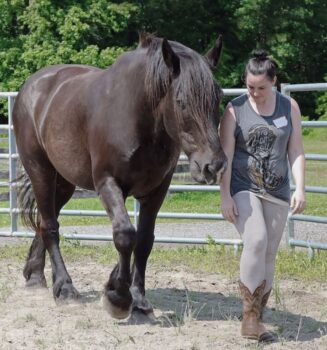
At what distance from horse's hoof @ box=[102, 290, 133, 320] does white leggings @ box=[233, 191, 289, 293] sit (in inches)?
34.4

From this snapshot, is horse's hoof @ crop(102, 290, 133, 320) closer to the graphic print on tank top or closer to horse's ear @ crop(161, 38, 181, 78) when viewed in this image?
the graphic print on tank top

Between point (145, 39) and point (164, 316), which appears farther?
point (164, 316)

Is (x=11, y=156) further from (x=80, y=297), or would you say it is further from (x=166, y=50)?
(x=166, y=50)

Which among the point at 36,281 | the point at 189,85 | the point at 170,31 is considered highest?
the point at 189,85

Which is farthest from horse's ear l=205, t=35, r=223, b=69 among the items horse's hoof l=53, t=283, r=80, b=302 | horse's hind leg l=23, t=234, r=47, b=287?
horse's hind leg l=23, t=234, r=47, b=287

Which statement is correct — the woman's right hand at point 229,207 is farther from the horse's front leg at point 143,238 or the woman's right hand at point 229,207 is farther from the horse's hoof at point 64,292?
the horse's hoof at point 64,292

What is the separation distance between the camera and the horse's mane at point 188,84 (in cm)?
493

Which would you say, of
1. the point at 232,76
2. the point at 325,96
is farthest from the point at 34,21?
the point at 325,96

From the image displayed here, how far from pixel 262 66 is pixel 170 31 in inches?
1204

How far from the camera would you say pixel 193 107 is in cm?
493

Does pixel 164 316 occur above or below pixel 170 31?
above

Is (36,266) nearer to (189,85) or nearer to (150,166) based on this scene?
(150,166)

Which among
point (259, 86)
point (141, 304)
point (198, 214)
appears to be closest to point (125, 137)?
point (259, 86)

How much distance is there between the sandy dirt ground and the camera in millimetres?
5113
